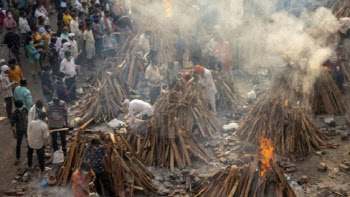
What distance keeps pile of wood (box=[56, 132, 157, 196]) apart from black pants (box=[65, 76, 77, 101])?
4.93 meters

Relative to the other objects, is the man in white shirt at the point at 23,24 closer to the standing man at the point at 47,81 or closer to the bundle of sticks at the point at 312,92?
the standing man at the point at 47,81

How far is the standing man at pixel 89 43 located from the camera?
18.7m

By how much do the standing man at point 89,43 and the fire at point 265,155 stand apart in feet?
29.0

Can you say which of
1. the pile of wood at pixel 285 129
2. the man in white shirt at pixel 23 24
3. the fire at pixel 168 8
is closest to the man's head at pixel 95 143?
the pile of wood at pixel 285 129

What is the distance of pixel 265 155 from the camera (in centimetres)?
1098

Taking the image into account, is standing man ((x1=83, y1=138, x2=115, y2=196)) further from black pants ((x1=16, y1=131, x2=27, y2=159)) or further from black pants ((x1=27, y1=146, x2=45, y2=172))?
black pants ((x1=16, y1=131, x2=27, y2=159))

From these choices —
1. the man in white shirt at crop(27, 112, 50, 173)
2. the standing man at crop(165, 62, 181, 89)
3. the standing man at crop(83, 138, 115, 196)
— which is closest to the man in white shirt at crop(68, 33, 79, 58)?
the standing man at crop(165, 62, 181, 89)

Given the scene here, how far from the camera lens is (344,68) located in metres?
17.2

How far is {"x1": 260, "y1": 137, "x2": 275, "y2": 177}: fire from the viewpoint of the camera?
9.98m

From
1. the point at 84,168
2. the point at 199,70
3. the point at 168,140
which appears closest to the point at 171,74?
the point at 199,70

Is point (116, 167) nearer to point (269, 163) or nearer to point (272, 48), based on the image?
point (269, 163)

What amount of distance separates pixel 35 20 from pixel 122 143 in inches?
382

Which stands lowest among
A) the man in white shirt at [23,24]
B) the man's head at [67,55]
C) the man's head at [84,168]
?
the man's head at [84,168]

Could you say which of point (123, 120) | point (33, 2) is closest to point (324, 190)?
point (123, 120)
